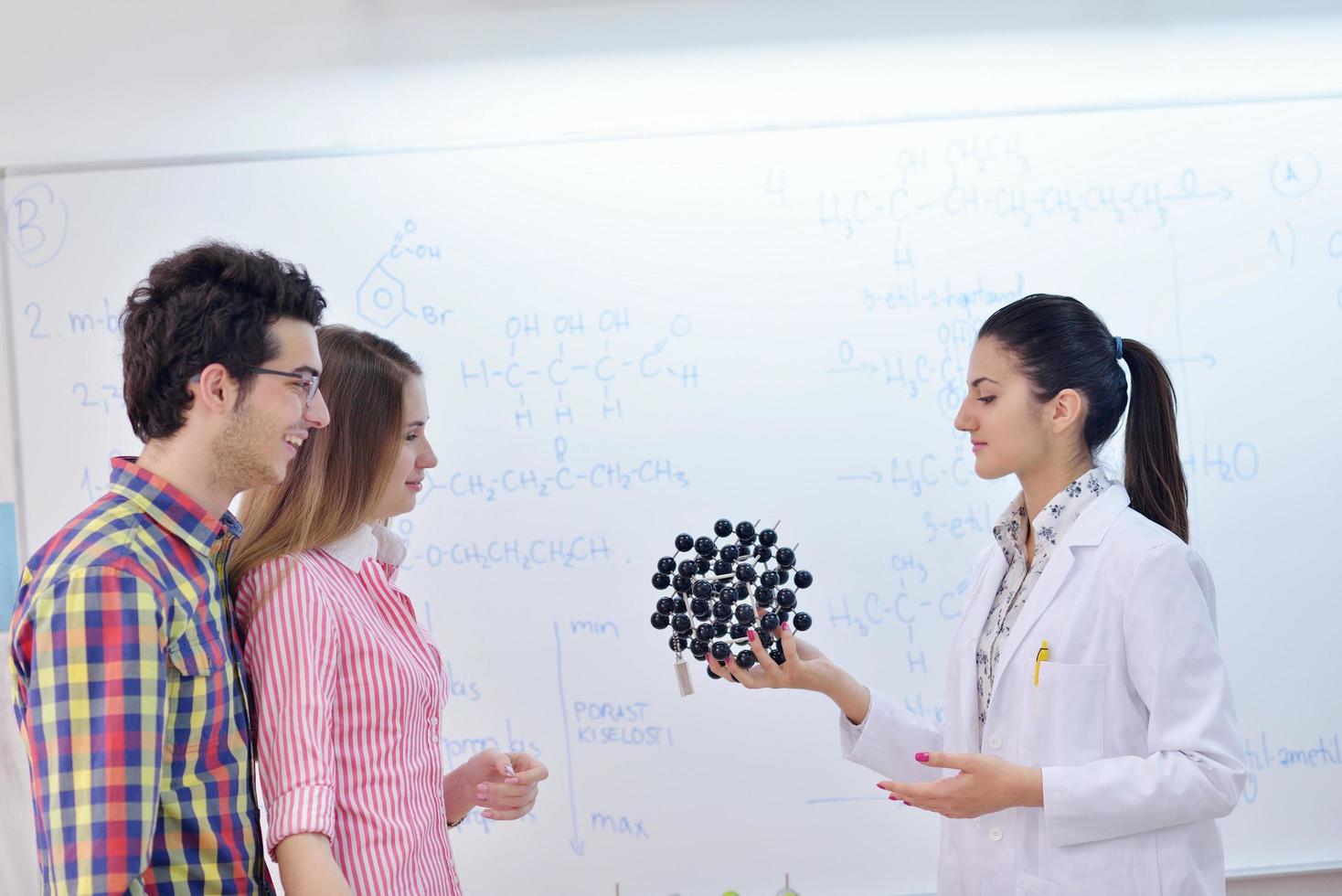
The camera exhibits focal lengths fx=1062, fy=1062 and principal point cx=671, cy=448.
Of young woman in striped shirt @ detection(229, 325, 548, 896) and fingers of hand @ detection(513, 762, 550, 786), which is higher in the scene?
young woman in striped shirt @ detection(229, 325, 548, 896)

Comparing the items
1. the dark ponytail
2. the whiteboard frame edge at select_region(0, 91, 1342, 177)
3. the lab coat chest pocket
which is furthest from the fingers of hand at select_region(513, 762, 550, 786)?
the whiteboard frame edge at select_region(0, 91, 1342, 177)

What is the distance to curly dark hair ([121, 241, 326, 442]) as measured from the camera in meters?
1.09

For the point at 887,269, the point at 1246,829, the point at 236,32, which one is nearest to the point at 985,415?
the point at 887,269

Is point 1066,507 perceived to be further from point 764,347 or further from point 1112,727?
point 764,347

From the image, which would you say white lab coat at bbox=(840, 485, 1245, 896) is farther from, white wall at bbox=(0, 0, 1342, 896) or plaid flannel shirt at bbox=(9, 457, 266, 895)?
white wall at bbox=(0, 0, 1342, 896)

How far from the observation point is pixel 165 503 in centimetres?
106

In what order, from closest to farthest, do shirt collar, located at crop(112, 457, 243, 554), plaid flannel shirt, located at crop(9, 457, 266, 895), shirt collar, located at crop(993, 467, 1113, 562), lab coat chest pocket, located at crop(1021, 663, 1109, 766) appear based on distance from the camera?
1. plaid flannel shirt, located at crop(9, 457, 266, 895)
2. shirt collar, located at crop(112, 457, 243, 554)
3. lab coat chest pocket, located at crop(1021, 663, 1109, 766)
4. shirt collar, located at crop(993, 467, 1113, 562)

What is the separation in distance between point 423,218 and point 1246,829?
7.10ft

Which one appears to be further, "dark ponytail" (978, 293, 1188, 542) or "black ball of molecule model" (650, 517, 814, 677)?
"dark ponytail" (978, 293, 1188, 542)

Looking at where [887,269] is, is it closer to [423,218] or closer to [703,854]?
[423,218]

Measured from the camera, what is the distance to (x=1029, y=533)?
5.24ft

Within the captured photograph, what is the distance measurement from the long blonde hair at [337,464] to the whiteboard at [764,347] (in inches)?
35.5

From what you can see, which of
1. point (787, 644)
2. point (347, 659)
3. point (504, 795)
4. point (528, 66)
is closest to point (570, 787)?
point (504, 795)

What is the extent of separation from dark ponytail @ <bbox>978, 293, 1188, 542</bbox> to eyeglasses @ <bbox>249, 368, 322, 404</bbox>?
37.3 inches
